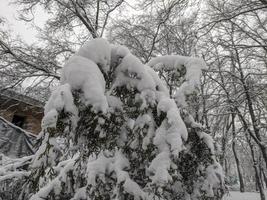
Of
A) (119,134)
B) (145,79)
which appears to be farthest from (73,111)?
(145,79)

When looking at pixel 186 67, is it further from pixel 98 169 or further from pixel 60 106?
pixel 60 106

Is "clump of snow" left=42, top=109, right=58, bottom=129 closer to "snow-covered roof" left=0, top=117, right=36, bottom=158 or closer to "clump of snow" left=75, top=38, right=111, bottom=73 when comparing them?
"clump of snow" left=75, top=38, right=111, bottom=73

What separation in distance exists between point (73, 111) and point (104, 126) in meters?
0.32

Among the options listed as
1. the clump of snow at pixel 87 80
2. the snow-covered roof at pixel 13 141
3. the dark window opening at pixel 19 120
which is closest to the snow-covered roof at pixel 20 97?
the dark window opening at pixel 19 120

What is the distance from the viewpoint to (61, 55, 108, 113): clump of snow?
2.12 m

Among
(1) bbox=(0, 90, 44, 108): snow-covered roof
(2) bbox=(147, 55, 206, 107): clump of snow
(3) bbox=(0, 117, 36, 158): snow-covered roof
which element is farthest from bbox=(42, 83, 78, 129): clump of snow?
(1) bbox=(0, 90, 44, 108): snow-covered roof

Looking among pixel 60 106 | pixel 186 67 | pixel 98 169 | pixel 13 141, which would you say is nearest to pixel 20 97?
pixel 13 141

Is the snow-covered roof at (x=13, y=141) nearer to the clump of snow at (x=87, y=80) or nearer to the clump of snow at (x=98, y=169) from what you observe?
the clump of snow at (x=98, y=169)

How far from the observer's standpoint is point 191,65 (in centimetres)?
313

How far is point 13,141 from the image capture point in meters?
7.35

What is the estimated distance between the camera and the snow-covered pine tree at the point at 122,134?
212cm

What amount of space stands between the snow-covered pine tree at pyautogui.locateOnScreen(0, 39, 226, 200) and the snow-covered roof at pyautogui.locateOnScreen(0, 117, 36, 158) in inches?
178

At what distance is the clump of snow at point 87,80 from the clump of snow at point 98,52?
0.42ft

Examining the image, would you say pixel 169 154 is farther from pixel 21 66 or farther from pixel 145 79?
pixel 21 66
